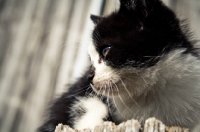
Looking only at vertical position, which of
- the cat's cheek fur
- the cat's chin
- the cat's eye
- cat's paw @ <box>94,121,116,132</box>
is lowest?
cat's paw @ <box>94,121,116,132</box>

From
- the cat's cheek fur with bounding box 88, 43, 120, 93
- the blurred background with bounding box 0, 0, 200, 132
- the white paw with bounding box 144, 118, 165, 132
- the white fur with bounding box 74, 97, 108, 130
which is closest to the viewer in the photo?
the white paw with bounding box 144, 118, 165, 132

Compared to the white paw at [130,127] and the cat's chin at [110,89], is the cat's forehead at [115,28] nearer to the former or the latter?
the cat's chin at [110,89]

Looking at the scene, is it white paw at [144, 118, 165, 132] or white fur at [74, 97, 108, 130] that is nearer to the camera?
white paw at [144, 118, 165, 132]

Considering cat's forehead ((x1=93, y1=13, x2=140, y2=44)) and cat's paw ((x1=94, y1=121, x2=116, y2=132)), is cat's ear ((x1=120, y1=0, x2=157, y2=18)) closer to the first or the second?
cat's forehead ((x1=93, y1=13, x2=140, y2=44))

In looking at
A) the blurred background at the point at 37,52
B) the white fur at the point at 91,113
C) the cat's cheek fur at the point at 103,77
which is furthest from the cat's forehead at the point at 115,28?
the blurred background at the point at 37,52

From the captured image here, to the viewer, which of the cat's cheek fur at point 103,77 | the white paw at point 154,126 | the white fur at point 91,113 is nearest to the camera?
the white paw at point 154,126

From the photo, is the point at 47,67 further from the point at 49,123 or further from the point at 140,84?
the point at 140,84

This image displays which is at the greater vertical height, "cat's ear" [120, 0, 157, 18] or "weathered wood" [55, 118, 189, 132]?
"cat's ear" [120, 0, 157, 18]

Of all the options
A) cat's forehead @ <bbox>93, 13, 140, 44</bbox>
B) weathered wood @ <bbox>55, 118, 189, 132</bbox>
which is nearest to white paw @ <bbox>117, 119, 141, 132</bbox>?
weathered wood @ <bbox>55, 118, 189, 132</bbox>

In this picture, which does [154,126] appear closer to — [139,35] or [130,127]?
[130,127]
